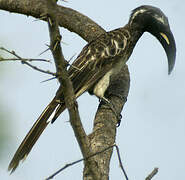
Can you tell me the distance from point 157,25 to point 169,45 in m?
0.28

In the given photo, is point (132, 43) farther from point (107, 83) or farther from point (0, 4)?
point (0, 4)

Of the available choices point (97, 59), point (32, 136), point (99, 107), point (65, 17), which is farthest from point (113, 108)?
point (65, 17)

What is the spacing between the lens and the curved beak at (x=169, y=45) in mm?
5312

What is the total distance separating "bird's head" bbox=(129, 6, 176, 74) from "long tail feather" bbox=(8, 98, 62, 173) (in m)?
1.78

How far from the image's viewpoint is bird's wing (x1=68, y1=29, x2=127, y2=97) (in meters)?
4.74

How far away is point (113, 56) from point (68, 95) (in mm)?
2446

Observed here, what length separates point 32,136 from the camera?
4094mm

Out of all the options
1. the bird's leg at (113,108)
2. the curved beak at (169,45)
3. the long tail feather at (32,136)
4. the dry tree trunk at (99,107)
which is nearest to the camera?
the dry tree trunk at (99,107)

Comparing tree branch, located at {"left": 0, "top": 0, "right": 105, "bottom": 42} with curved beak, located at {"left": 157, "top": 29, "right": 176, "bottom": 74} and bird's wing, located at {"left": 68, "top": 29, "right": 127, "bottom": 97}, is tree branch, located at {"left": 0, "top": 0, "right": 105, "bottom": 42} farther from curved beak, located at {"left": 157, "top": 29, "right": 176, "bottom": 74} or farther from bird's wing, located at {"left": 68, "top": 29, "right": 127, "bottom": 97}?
curved beak, located at {"left": 157, "top": 29, "right": 176, "bottom": 74}

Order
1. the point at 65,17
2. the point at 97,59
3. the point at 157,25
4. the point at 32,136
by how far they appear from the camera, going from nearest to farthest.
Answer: the point at 32,136 < the point at 97,59 < the point at 157,25 < the point at 65,17

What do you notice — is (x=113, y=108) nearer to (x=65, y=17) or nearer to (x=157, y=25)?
(x=157, y=25)

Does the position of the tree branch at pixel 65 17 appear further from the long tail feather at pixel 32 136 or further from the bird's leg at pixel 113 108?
the long tail feather at pixel 32 136

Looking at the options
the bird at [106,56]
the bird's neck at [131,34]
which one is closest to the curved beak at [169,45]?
the bird at [106,56]

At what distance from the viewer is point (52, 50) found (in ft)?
8.04
